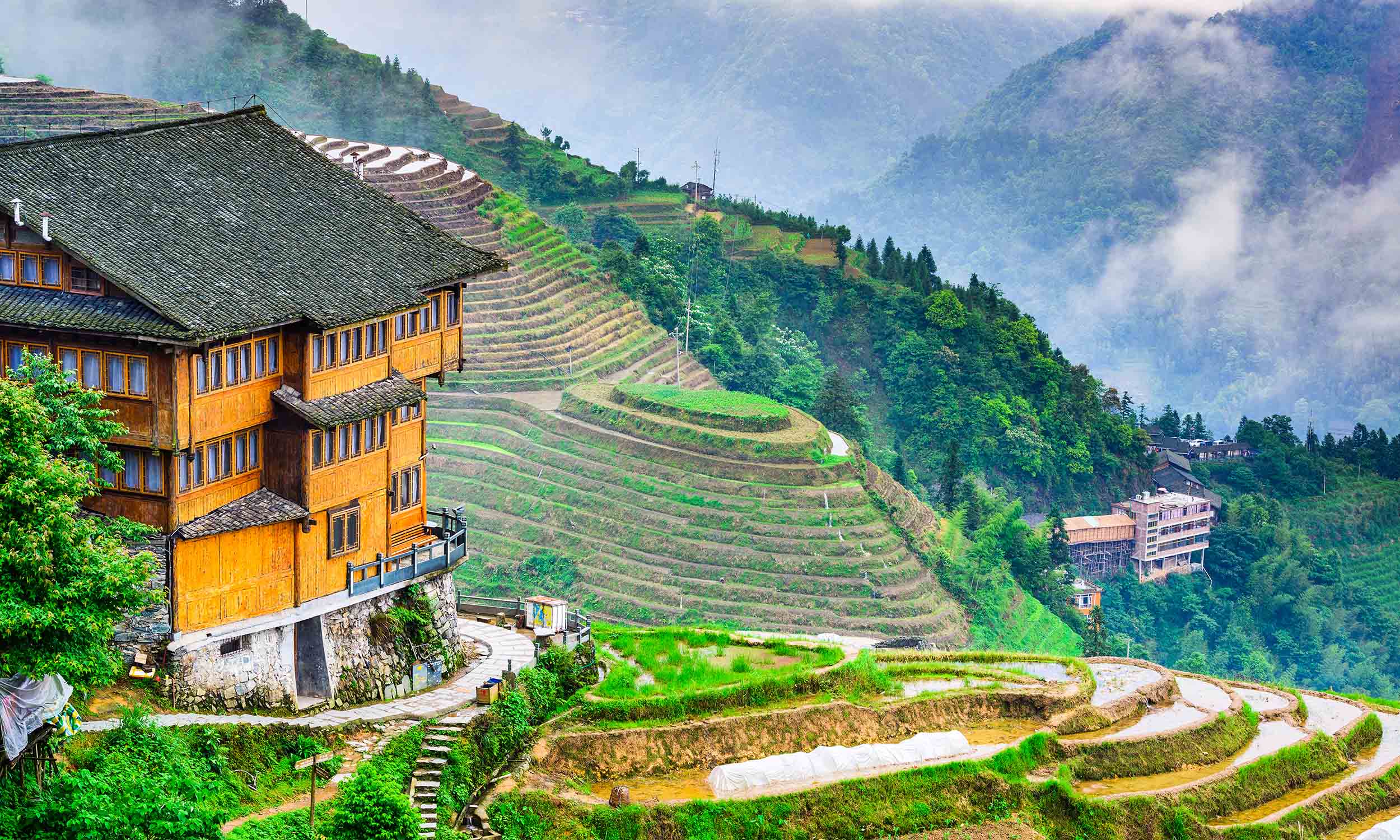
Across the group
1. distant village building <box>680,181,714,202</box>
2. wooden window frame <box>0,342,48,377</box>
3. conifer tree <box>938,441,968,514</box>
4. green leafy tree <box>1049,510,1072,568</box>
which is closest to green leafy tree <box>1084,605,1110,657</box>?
green leafy tree <box>1049,510,1072,568</box>

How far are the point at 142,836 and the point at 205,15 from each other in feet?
299

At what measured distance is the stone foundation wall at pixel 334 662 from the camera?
25422mm

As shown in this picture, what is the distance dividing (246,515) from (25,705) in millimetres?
5220

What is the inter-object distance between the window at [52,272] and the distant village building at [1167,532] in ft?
217

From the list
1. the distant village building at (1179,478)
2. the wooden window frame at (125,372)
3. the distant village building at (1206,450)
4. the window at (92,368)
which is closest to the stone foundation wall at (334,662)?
the wooden window frame at (125,372)

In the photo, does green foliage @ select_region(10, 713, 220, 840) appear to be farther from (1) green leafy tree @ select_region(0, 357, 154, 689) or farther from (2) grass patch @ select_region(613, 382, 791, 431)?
(2) grass patch @ select_region(613, 382, 791, 431)

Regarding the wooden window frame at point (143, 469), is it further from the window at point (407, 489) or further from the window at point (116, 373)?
the window at point (407, 489)

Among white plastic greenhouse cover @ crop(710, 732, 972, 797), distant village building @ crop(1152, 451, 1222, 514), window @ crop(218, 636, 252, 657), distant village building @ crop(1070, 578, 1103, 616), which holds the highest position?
window @ crop(218, 636, 252, 657)

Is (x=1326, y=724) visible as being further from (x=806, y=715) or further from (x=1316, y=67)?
(x=1316, y=67)

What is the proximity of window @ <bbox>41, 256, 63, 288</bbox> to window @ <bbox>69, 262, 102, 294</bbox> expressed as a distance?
0.17 metres

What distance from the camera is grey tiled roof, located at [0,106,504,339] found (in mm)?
24984

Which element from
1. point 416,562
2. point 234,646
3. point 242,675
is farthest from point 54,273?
point 416,562

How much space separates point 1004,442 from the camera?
8688 centimetres

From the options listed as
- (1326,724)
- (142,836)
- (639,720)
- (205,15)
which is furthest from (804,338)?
(142,836)
